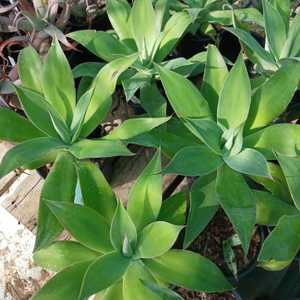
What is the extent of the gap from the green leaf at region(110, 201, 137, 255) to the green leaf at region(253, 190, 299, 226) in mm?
243

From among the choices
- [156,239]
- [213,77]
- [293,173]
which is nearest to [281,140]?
[293,173]

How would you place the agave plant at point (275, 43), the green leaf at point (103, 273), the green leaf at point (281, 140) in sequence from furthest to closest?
the agave plant at point (275, 43) < the green leaf at point (281, 140) < the green leaf at point (103, 273)

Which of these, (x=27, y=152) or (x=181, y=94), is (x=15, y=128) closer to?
(x=27, y=152)

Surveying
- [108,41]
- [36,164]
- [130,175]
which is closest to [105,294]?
[36,164]

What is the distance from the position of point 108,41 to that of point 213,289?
22.3 inches

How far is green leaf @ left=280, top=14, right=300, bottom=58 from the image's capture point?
1.03 metres

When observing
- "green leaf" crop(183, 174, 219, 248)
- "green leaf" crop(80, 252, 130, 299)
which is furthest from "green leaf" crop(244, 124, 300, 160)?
"green leaf" crop(80, 252, 130, 299)

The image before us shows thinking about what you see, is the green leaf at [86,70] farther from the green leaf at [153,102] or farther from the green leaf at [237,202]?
the green leaf at [237,202]

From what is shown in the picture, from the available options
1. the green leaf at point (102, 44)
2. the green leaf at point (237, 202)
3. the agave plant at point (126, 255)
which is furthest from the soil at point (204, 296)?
the green leaf at point (102, 44)

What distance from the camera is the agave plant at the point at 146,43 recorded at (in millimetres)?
1045

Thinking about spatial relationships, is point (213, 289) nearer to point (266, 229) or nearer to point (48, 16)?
point (266, 229)

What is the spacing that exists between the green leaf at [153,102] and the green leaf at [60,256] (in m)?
0.31

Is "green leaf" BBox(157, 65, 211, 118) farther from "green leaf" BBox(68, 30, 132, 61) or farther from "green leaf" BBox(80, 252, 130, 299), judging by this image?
"green leaf" BBox(80, 252, 130, 299)

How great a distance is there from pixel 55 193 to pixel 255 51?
1.60ft
